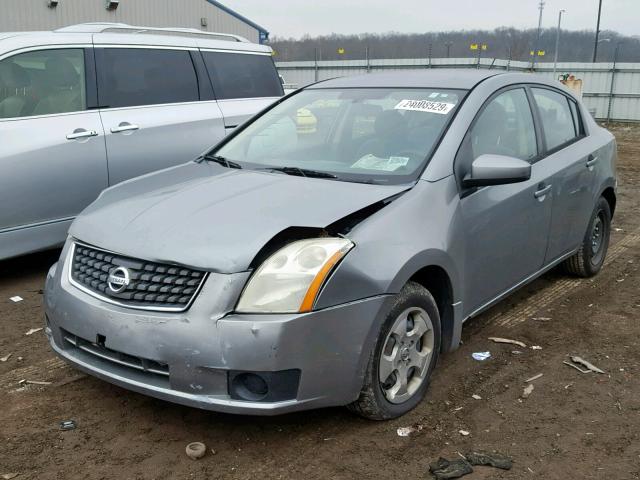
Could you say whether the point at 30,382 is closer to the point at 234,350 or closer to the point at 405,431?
the point at 234,350

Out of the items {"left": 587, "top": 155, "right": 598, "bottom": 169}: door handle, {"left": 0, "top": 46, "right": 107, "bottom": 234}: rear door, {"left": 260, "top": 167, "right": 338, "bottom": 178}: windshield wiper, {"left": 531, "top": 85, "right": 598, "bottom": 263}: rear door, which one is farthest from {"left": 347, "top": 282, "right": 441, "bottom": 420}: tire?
{"left": 0, "top": 46, "right": 107, "bottom": 234}: rear door

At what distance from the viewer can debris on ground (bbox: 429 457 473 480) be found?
274 centimetres

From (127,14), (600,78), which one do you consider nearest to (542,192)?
(127,14)

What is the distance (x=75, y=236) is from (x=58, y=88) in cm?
250

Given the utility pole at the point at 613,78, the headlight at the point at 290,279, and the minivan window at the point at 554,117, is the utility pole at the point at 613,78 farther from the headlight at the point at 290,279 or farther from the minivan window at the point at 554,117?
the headlight at the point at 290,279

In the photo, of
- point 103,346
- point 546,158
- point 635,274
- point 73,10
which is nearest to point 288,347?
point 103,346

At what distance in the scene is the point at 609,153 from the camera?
5.24 metres

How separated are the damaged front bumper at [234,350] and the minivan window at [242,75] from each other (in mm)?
4041

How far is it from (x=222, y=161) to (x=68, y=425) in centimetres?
174

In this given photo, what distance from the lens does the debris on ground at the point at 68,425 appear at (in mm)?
3094

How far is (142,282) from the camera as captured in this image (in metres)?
2.79

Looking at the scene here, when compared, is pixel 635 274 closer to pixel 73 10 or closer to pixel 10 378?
pixel 10 378

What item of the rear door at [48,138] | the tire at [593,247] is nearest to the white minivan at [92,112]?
the rear door at [48,138]

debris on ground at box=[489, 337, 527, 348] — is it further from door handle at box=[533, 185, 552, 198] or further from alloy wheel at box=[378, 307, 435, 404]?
alloy wheel at box=[378, 307, 435, 404]
